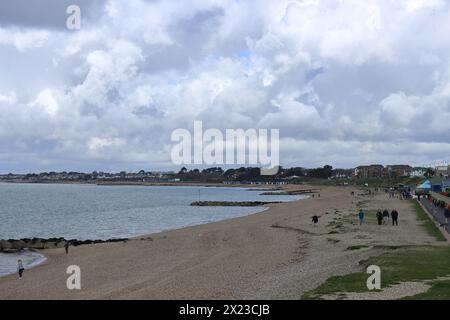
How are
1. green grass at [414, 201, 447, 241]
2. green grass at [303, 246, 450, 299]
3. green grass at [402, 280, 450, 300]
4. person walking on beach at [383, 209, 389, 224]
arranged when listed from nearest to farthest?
green grass at [402, 280, 450, 300] < green grass at [303, 246, 450, 299] < green grass at [414, 201, 447, 241] < person walking on beach at [383, 209, 389, 224]

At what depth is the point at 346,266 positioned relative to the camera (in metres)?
21.8

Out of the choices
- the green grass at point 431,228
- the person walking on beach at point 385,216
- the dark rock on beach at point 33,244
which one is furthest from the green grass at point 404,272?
the dark rock on beach at point 33,244

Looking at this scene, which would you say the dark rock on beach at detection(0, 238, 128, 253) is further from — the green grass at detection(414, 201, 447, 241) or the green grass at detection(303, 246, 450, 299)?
the green grass at detection(303, 246, 450, 299)

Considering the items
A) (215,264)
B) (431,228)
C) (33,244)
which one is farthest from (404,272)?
(33,244)

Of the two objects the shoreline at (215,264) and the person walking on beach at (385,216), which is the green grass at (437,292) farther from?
the person walking on beach at (385,216)

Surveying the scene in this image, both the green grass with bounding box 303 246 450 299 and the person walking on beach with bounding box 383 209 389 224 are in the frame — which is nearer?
the green grass with bounding box 303 246 450 299

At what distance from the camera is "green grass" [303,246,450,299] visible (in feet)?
52.0

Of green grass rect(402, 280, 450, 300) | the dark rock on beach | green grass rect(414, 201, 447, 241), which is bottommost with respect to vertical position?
the dark rock on beach

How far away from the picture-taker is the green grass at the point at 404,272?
15.9 metres

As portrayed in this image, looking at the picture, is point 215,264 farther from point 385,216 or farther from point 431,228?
point 385,216

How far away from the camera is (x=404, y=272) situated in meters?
18.7

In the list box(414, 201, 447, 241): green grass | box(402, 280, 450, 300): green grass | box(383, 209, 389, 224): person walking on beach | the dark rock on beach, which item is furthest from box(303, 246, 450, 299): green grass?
A: the dark rock on beach
